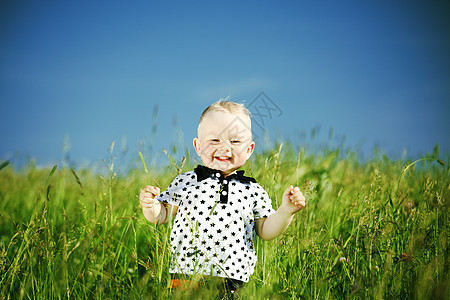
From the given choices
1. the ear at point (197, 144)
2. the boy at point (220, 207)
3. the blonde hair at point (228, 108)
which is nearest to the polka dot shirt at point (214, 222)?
the boy at point (220, 207)

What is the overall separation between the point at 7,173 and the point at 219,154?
4.38m

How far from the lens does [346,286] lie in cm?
233

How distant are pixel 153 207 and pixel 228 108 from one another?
2.59 ft

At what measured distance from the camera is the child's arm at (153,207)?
2.33 metres

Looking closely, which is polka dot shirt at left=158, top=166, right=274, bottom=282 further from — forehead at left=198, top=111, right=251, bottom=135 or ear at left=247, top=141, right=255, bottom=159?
forehead at left=198, top=111, right=251, bottom=135

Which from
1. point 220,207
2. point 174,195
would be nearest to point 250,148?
point 220,207

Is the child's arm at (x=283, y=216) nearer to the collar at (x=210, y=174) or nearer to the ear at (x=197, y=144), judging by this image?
the collar at (x=210, y=174)

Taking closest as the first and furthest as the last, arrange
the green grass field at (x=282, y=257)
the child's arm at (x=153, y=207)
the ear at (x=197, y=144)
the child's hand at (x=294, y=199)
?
the green grass field at (x=282, y=257), the child's hand at (x=294, y=199), the child's arm at (x=153, y=207), the ear at (x=197, y=144)

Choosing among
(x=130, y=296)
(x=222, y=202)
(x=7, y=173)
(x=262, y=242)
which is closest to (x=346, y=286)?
(x=262, y=242)

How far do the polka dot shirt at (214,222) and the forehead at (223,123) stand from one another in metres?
0.27

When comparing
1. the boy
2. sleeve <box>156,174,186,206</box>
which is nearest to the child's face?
the boy

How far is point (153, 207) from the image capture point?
2.37 meters

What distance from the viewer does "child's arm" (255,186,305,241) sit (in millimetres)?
2244

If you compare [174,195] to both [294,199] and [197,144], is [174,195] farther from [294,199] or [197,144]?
[294,199]
